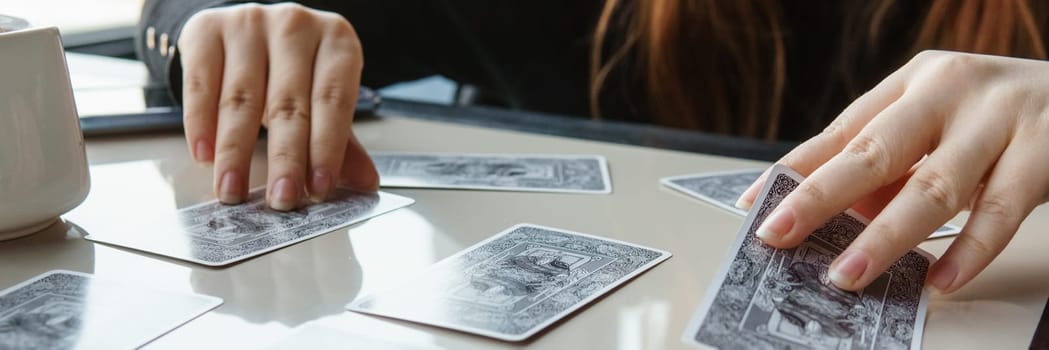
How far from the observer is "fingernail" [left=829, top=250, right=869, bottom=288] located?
54 centimetres

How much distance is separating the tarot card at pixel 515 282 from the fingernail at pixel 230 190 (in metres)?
0.24

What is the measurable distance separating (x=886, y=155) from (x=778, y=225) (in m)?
0.10

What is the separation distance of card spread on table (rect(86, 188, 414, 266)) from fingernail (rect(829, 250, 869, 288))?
37cm

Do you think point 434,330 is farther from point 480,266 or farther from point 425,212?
point 425,212

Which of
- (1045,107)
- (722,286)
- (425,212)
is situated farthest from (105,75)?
(1045,107)

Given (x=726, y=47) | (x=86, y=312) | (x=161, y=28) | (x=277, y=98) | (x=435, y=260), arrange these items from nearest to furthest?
(x=86, y=312), (x=435, y=260), (x=277, y=98), (x=161, y=28), (x=726, y=47)

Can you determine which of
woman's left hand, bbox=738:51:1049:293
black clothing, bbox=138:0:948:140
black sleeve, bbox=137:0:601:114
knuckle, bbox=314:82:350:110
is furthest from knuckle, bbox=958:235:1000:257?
black sleeve, bbox=137:0:601:114

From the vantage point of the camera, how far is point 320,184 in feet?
2.46

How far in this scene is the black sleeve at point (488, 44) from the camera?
5.16 ft

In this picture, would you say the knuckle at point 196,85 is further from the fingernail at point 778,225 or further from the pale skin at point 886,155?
the fingernail at point 778,225

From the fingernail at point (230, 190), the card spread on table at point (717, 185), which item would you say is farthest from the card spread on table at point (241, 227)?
the card spread on table at point (717, 185)

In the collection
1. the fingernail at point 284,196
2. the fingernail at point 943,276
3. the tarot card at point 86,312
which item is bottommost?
the tarot card at point 86,312

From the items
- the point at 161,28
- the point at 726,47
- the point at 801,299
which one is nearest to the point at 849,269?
the point at 801,299

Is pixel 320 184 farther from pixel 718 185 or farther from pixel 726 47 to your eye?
pixel 726 47
